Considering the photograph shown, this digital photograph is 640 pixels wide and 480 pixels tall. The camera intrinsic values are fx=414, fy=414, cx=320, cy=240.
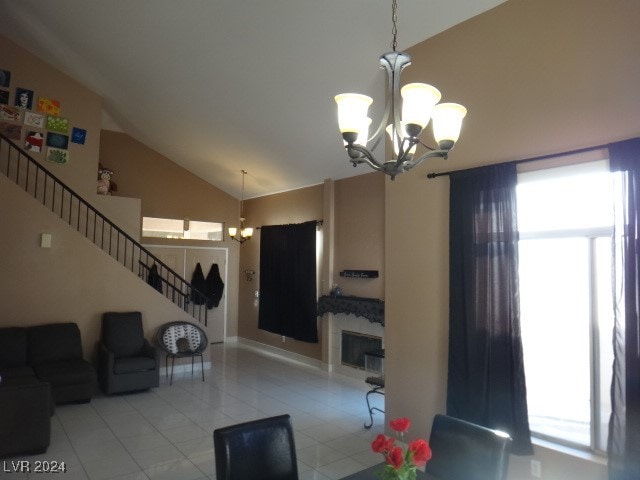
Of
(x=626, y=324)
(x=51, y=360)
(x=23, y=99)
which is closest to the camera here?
(x=626, y=324)

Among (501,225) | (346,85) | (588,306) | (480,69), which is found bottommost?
(588,306)

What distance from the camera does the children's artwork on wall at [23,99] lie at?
19.4ft

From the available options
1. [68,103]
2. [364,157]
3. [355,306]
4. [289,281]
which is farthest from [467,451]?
[68,103]

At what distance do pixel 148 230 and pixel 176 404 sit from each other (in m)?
4.15

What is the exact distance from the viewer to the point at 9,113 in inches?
230

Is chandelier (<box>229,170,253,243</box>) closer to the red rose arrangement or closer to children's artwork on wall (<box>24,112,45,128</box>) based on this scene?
children's artwork on wall (<box>24,112,45,128</box>)

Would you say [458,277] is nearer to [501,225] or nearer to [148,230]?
[501,225]

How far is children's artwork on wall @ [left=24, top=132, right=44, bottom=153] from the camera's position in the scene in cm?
594

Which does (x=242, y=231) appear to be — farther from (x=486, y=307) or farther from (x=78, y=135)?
(x=486, y=307)

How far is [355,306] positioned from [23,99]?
5.63m

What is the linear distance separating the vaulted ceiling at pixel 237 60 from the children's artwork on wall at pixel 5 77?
475 millimetres

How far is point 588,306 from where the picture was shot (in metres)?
2.81

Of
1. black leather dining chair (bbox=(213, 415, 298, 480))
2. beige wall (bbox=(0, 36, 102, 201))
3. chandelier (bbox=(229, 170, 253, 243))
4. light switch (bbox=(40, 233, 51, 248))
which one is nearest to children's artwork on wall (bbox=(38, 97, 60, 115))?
beige wall (bbox=(0, 36, 102, 201))

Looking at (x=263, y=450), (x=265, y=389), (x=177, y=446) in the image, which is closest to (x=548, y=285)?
(x=263, y=450)
